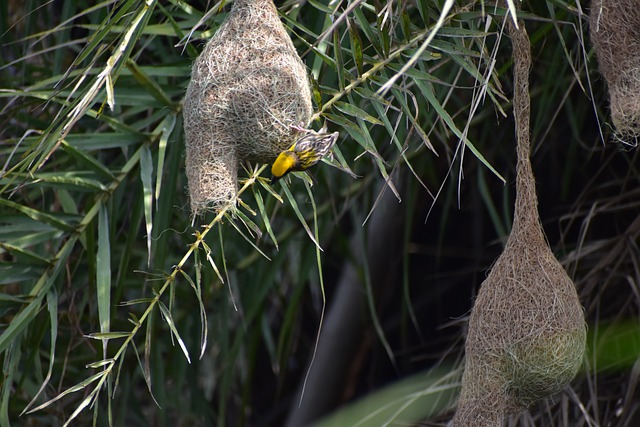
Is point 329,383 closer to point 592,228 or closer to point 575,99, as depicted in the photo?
point 592,228

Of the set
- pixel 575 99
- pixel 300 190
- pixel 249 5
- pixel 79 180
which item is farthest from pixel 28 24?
pixel 575 99

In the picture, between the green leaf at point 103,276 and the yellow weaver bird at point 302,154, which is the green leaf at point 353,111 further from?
the green leaf at point 103,276

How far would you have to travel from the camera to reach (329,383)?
12.4 ft

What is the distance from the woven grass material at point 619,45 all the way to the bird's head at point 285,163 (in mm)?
513

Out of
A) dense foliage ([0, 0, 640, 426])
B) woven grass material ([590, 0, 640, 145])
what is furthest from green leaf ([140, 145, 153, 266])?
woven grass material ([590, 0, 640, 145])

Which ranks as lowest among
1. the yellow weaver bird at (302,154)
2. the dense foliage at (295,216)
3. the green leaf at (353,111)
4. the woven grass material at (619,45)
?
the dense foliage at (295,216)

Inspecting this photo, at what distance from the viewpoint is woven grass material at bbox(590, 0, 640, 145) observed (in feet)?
5.35

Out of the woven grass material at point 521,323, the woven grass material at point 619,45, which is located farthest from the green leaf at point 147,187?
the woven grass material at point 619,45

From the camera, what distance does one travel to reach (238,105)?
61.7 inches

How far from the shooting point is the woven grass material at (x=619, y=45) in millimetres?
1632

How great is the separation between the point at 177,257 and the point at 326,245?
890mm

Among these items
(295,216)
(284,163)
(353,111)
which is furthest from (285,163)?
(295,216)

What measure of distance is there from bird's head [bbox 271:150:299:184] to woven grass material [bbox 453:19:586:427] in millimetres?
400

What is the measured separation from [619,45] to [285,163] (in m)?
0.58
